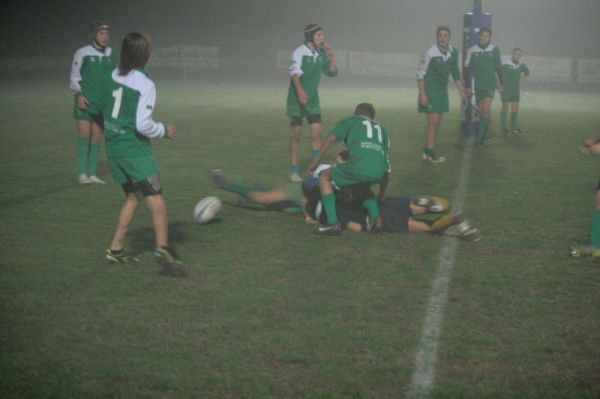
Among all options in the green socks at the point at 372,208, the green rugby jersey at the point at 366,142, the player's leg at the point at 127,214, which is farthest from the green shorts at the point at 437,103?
the player's leg at the point at 127,214

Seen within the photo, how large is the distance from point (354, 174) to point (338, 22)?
56.3 meters

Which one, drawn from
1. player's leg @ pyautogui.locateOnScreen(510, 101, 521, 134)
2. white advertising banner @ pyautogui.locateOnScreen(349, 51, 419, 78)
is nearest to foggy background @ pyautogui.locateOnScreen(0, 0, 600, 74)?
white advertising banner @ pyautogui.locateOnScreen(349, 51, 419, 78)

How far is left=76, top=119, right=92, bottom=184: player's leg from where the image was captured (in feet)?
36.4

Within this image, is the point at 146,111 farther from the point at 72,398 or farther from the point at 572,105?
the point at 572,105

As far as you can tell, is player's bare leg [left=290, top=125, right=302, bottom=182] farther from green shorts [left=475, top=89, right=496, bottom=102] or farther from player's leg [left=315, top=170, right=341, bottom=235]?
green shorts [left=475, top=89, right=496, bottom=102]

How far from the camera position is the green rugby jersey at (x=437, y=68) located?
13.7 meters

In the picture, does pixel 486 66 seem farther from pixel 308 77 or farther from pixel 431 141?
pixel 308 77

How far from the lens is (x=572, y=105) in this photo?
84.9ft

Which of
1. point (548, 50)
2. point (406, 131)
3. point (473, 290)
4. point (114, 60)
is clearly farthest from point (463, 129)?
point (548, 50)

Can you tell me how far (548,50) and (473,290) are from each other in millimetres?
55202

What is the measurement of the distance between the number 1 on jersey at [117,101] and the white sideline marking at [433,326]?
2.97 metres

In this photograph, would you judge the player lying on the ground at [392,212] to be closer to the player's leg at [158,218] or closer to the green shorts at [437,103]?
the player's leg at [158,218]

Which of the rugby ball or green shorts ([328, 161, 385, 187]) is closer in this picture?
green shorts ([328, 161, 385, 187])

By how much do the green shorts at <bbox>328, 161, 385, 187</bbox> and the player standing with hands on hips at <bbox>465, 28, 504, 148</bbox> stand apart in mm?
8176
